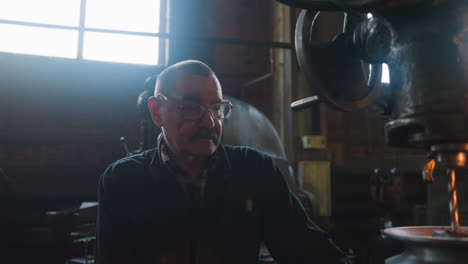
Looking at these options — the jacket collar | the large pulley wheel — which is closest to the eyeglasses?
the jacket collar

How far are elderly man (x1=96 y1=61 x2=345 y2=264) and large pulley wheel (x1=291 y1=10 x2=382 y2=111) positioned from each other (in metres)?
0.51

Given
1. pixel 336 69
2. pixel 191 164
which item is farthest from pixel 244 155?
pixel 336 69

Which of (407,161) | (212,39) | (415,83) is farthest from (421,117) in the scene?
(407,161)

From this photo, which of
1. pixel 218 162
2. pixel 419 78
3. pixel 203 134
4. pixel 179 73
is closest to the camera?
pixel 419 78

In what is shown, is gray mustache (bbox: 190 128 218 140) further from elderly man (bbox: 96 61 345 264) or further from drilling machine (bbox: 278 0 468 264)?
drilling machine (bbox: 278 0 468 264)

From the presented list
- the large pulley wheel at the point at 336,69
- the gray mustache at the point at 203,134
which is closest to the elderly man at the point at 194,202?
the gray mustache at the point at 203,134

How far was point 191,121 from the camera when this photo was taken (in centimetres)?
132

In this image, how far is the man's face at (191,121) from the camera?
1316 mm

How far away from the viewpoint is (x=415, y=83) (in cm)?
74

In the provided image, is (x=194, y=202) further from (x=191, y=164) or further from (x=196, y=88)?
(x=196, y=88)

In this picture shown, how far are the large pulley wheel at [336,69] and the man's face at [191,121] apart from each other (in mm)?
448

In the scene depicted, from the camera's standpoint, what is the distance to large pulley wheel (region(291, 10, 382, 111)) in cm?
87

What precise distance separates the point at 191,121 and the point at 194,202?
0.31m

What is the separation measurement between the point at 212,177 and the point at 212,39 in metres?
2.32
